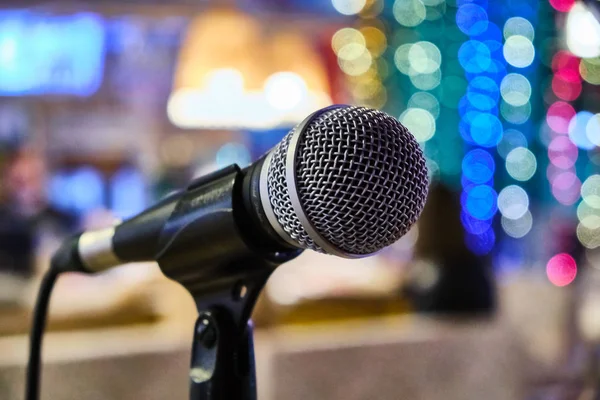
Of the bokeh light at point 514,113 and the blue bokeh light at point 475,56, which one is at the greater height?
the blue bokeh light at point 475,56

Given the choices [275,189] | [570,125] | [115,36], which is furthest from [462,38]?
[275,189]

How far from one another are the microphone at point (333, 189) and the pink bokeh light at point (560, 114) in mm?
3559

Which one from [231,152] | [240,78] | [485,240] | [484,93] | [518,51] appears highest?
[518,51]

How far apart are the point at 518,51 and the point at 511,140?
0.51 metres

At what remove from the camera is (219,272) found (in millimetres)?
590

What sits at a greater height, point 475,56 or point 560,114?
point 475,56

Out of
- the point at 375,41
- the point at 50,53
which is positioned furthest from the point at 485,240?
the point at 50,53

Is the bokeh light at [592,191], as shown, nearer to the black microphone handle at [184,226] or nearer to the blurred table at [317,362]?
the blurred table at [317,362]

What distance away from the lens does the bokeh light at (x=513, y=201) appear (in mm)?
3783

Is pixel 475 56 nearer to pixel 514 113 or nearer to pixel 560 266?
pixel 514 113

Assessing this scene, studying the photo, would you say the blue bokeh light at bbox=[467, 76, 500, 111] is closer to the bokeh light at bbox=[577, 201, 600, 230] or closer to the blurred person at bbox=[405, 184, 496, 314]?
the bokeh light at bbox=[577, 201, 600, 230]

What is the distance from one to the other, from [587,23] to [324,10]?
3577 millimetres

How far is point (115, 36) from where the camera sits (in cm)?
412

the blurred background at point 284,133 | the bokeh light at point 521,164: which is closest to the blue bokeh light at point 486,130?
the blurred background at point 284,133
